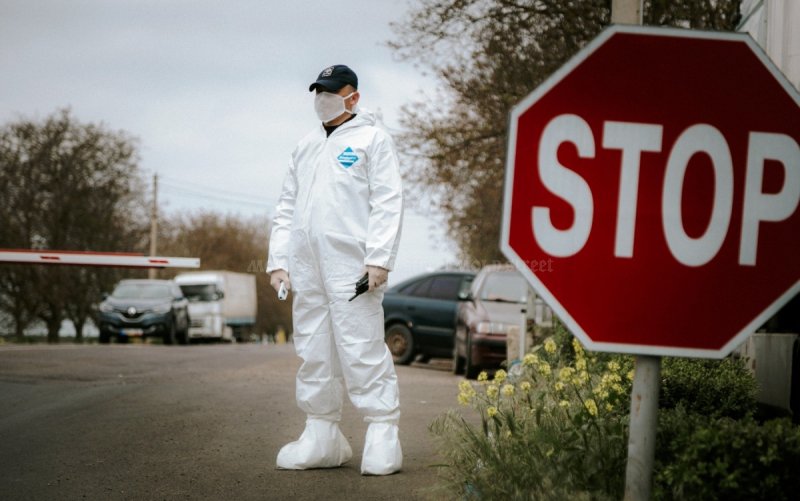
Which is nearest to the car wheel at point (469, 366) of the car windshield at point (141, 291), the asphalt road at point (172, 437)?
the asphalt road at point (172, 437)

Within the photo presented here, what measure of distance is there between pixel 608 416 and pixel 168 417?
418cm

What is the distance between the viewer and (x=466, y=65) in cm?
1870

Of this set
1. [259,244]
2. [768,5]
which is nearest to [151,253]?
[259,244]

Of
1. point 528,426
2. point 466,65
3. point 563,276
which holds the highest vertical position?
point 466,65

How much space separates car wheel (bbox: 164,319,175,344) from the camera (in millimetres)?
27625

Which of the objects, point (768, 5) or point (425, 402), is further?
point (425, 402)

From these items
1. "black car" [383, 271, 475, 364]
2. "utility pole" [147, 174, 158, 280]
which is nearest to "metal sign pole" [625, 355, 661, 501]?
"black car" [383, 271, 475, 364]

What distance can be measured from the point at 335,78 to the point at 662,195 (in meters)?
3.18

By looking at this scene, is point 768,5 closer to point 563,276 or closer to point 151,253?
point 563,276

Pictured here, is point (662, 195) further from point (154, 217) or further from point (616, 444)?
point (154, 217)

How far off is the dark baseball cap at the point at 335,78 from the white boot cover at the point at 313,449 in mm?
1791

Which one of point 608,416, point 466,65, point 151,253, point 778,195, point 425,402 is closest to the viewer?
point 778,195

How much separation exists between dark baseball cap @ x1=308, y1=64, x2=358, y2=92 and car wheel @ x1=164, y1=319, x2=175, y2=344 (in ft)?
73.8

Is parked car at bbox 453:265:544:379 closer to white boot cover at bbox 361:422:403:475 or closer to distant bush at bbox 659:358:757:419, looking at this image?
white boot cover at bbox 361:422:403:475
